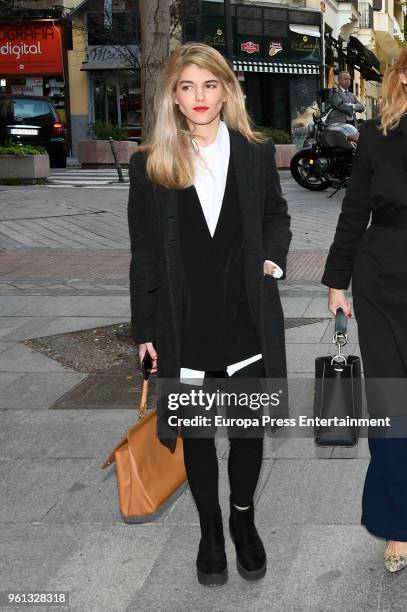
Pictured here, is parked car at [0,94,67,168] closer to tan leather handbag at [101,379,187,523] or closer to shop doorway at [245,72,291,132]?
shop doorway at [245,72,291,132]

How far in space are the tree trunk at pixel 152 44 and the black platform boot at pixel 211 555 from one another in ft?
12.0

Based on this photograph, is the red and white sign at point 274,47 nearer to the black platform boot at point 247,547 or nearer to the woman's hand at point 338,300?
the woman's hand at point 338,300

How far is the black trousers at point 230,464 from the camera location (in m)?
3.29

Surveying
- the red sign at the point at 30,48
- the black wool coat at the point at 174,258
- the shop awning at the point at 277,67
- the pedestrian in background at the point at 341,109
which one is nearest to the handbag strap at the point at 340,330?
the black wool coat at the point at 174,258

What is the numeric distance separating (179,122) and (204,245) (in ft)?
1.39

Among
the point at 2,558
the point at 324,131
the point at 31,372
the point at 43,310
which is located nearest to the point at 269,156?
the point at 2,558

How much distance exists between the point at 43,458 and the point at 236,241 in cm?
190

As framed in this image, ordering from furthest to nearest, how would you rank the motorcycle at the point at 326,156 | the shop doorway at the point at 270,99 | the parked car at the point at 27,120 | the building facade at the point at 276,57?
the shop doorway at the point at 270,99, the building facade at the point at 276,57, the parked car at the point at 27,120, the motorcycle at the point at 326,156

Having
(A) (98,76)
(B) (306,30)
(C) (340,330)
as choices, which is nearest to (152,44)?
(C) (340,330)

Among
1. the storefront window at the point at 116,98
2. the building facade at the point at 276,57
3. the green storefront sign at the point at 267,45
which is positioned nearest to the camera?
the green storefront sign at the point at 267,45

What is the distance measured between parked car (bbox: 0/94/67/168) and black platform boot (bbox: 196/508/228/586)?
68.8 feet

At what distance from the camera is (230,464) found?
3.37 m

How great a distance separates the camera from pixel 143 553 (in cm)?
363

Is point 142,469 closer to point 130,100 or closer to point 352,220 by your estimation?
point 352,220
